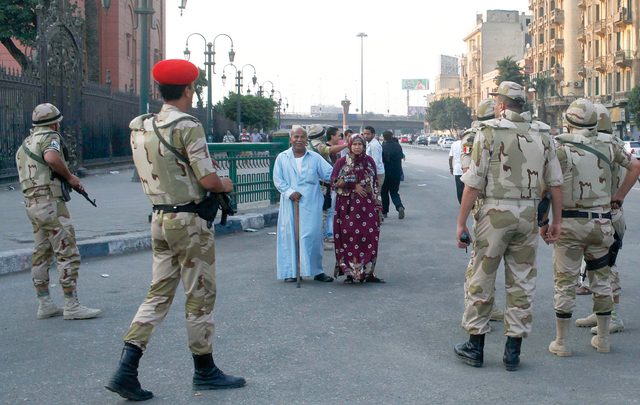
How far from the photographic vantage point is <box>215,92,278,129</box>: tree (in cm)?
5678

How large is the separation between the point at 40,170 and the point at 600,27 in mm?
64069

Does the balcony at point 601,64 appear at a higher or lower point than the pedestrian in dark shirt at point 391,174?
higher

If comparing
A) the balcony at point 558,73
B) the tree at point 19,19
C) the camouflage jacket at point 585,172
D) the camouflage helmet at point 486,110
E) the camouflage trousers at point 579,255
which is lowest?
the camouflage trousers at point 579,255

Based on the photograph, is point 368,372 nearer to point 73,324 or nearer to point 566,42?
point 73,324

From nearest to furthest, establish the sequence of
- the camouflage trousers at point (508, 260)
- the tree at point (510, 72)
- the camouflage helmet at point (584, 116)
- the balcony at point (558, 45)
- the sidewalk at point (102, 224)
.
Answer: the camouflage trousers at point (508, 260)
the camouflage helmet at point (584, 116)
the sidewalk at point (102, 224)
the balcony at point (558, 45)
the tree at point (510, 72)

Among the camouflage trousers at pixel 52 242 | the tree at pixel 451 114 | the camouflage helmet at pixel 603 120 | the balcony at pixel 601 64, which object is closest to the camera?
the camouflage helmet at pixel 603 120

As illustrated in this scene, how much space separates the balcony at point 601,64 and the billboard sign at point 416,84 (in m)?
118

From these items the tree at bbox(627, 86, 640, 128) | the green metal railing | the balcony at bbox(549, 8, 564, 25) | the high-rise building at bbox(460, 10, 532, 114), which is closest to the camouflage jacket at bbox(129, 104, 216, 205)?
the green metal railing

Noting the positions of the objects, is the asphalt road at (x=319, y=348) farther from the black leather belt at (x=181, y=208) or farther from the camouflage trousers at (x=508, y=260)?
the black leather belt at (x=181, y=208)

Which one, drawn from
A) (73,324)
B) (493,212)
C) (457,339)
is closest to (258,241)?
(73,324)

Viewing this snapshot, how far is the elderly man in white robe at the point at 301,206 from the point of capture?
288 inches

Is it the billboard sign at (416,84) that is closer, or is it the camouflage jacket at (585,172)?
the camouflage jacket at (585,172)

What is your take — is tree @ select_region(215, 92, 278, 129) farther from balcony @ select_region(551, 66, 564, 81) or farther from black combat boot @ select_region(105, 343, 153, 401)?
black combat boot @ select_region(105, 343, 153, 401)

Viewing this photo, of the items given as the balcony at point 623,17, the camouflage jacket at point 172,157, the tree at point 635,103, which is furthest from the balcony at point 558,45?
the camouflage jacket at point 172,157
